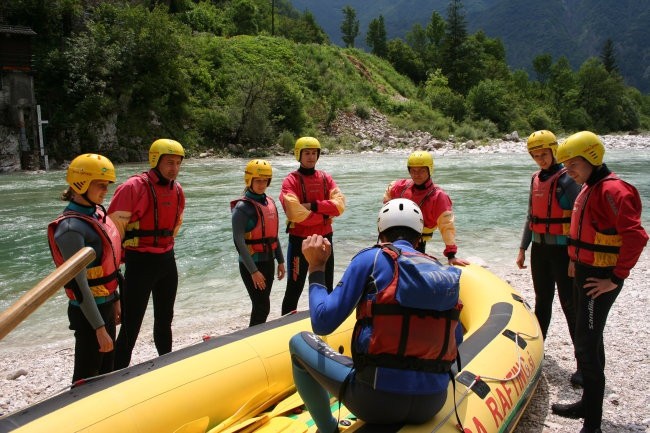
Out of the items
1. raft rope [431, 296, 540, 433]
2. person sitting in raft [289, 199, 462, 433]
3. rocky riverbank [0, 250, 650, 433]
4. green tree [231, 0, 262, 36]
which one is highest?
green tree [231, 0, 262, 36]

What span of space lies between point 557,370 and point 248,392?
2.31m

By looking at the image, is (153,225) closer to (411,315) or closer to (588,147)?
(411,315)

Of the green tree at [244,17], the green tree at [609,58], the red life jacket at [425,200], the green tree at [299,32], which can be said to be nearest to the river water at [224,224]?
the red life jacket at [425,200]

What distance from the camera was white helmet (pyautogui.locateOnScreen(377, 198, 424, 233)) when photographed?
6.84 feet

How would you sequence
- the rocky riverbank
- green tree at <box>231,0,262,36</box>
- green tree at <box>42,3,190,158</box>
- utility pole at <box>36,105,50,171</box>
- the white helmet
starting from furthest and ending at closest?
green tree at <box>231,0,262,36</box>, green tree at <box>42,3,190,158</box>, utility pole at <box>36,105,50,171</box>, the rocky riverbank, the white helmet

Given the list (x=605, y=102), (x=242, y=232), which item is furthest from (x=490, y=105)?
(x=242, y=232)

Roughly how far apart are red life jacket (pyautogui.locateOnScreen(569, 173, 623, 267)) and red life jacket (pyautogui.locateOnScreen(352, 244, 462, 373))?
4.27 ft

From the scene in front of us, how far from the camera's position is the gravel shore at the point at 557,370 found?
3.09 metres

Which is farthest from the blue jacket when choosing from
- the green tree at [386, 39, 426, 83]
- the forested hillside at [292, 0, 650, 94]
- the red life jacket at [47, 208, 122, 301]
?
the forested hillside at [292, 0, 650, 94]

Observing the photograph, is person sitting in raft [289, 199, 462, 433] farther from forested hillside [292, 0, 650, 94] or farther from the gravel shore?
forested hillside [292, 0, 650, 94]

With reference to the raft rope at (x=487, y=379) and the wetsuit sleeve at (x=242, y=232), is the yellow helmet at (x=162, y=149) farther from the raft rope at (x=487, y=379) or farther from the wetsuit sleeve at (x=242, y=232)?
the raft rope at (x=487, y=379)

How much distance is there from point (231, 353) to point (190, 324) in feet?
8.32

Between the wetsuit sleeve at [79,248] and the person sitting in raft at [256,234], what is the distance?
1278 mm

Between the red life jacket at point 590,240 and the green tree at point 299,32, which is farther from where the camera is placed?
the green tree at point 299,32
